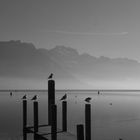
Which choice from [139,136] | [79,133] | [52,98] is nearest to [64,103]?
[52,98]

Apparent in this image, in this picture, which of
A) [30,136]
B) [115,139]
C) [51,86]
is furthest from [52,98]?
[115,139]

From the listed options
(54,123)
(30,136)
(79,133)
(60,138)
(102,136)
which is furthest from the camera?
(102,136)

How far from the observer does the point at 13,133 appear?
132 feet

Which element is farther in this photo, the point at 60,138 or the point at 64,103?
the point at 64,103

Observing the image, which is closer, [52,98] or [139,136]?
[52,98]

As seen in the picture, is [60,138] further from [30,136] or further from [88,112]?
[30,136]

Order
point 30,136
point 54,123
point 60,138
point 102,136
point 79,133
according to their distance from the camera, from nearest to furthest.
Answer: point 79,133 → point 54,123 → point 60,138 → point 30,136 → point 102,136

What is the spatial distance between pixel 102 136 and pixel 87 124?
23.0 metres

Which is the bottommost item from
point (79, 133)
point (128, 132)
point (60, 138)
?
point (128, 132)

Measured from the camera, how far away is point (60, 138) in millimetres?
18516

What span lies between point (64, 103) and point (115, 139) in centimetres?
1906

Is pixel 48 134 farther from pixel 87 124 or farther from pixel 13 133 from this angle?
pixel 13 133

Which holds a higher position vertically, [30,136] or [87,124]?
[87,124]

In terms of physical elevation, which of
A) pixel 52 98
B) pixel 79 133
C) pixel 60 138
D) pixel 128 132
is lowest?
pixel 128 132
